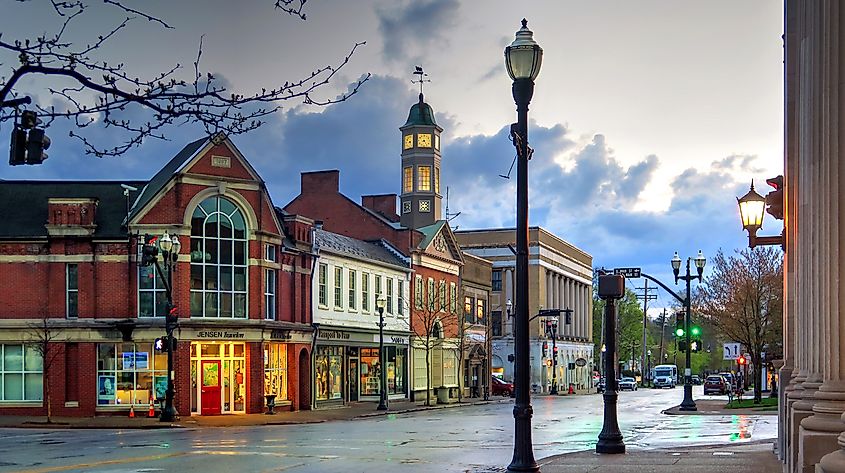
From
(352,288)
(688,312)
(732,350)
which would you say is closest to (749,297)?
(732,350)

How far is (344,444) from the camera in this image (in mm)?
27156

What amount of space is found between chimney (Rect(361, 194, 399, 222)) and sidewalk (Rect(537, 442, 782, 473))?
54.6m

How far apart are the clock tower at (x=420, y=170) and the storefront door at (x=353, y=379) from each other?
2391cm

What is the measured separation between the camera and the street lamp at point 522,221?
1417cm

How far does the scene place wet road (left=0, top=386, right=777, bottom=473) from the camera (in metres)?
21.4

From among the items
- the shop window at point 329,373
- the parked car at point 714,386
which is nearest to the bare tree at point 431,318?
the shop window at point 329,373

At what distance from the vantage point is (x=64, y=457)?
23.2m

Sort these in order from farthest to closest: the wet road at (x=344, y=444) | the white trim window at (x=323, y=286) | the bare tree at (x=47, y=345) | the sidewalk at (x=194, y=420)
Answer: the white trim window at (x=323, y=286) < the bare tree at (x=47, y=345) < the sidewalk at (x=194, y=420) < the wet road at (x=344, y=444)

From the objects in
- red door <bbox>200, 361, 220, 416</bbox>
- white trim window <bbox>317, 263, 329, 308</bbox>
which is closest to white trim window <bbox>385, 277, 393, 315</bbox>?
white trim window <bbox>317, 263, 329, 308</bbox>

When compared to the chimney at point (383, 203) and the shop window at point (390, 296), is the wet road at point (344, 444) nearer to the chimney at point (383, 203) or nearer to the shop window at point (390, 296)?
the shop window at point (390, 296)

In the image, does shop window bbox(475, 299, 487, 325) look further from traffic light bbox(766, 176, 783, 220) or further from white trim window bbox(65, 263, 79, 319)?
traffic light bbox(766, 176, 783, 220)

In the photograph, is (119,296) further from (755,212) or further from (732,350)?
(732,350)

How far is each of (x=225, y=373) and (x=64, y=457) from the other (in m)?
23.4

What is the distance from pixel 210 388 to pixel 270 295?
5171mm
